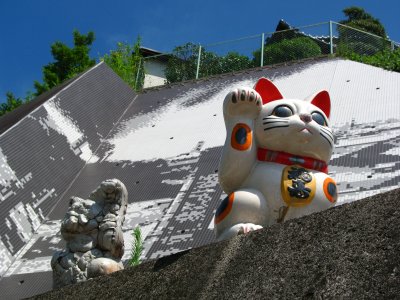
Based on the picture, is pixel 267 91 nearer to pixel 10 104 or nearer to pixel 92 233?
pixel 92 233

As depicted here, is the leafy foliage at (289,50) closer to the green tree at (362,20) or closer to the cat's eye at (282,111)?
the cat's eye at (282,111)

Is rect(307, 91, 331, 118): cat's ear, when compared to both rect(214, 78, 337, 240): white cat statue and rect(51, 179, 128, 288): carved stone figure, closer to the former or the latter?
rect(214, 78, 337, 240): white cat statue

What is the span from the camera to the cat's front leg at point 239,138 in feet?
18.4

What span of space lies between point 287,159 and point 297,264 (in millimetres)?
1848

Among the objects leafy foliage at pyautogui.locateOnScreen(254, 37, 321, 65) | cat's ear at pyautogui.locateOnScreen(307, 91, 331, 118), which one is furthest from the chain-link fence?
cat's ear at pyautogui.locateOnScreen(307, 91, 331, 118)

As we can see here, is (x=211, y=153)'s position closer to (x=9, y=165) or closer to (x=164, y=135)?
(x=164, y=135)

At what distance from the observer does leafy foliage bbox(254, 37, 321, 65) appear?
1542 cm

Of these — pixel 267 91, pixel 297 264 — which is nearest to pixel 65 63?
pixel 267 91

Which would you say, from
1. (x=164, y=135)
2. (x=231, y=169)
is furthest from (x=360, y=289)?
(x=164, y=135)

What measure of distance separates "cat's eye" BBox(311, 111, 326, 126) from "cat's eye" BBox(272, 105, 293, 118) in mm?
173

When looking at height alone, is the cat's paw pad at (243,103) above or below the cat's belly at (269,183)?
above

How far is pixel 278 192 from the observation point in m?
5.43

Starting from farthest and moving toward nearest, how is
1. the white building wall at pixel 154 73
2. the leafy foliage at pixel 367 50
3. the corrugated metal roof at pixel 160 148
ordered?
the white building wall at pixel 154 73 < the leafy foliage at pixel 367 50 < the corrugated metal roof at pixel 160 148

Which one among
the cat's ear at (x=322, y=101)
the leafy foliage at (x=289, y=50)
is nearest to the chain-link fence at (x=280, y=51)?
the leafy foliage at (x=289, y=50)
